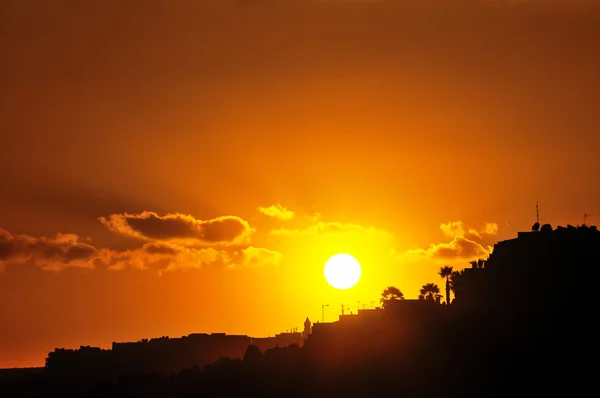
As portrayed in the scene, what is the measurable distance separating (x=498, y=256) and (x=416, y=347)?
1722 centimetres

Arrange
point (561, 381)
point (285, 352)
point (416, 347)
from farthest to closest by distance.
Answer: point (285, 352)
point (416, 347)
point (561, 381)

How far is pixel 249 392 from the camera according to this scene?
161125mm

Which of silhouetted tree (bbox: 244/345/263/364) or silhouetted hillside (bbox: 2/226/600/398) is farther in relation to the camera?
silhouetted tree (bbox: 244/345/263/364)

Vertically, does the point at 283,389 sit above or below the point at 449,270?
below

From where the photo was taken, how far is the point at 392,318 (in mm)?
142000

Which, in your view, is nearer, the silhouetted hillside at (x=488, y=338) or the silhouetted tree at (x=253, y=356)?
the silhouetted hillside at (x=488, y=338)

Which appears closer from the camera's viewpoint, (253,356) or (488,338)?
(488,338)

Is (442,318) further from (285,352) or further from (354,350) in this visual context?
(285,352)

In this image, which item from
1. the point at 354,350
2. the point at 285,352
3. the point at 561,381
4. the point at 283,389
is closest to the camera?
the point at 561,381

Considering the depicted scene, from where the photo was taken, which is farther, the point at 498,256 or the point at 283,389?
the point at 283,389

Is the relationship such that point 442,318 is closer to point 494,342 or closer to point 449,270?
point 494,342

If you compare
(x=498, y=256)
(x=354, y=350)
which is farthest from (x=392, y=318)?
(x=498, y=256)

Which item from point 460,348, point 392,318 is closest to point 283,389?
point 392,318

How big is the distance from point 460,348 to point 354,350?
1869cm
